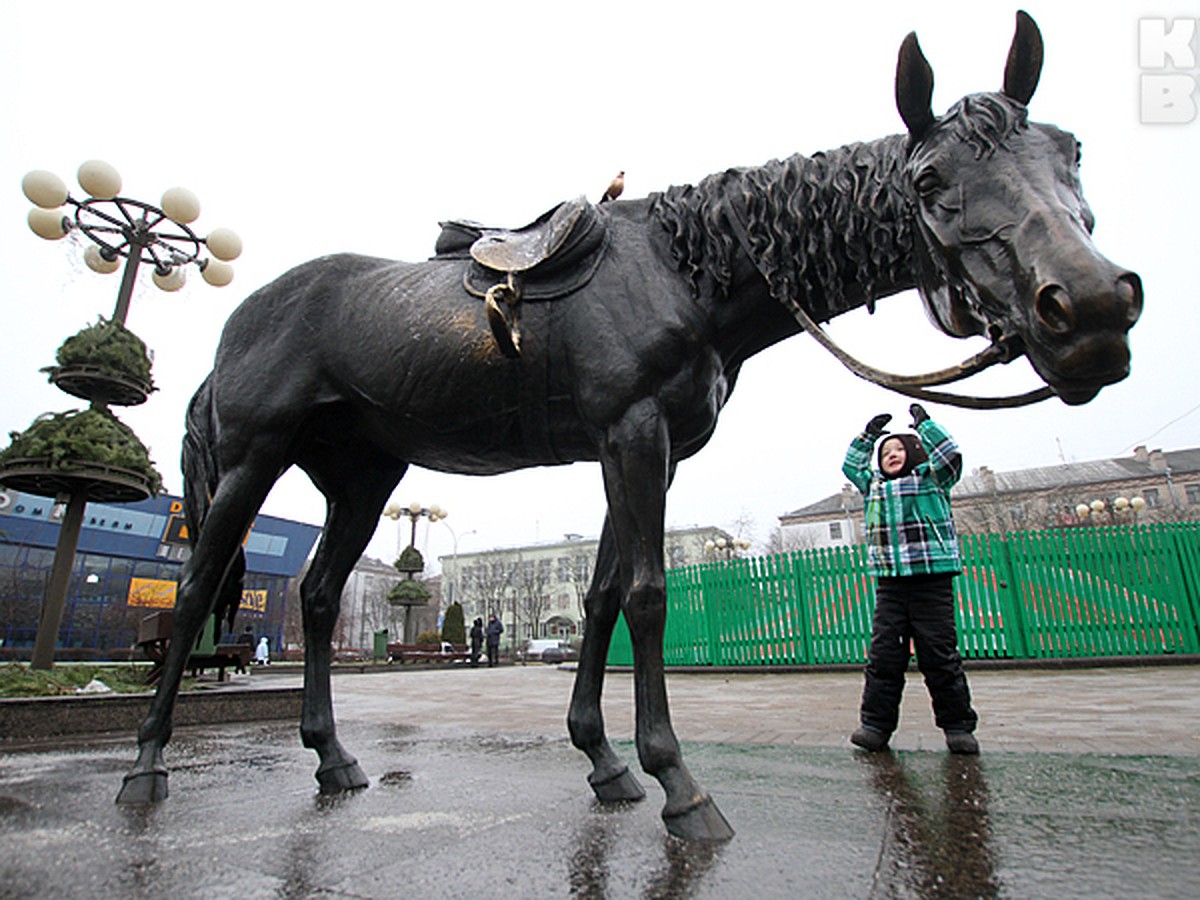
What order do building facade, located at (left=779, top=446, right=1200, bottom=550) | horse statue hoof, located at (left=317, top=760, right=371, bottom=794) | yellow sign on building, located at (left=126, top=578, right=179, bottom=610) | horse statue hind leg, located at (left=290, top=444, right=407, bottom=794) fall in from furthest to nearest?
building facade, located at (left=779, top=446, right=1200, bottom=550) → yellow sign on building, located at (left=126, top=578, right=179, bottom=610) → horse statue hind leg, located at (left=290, top=444, right=407, bottom=794) → horse statue hoof, located at (left=317, top=760, right=371, bottom=794)

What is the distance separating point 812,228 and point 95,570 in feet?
136

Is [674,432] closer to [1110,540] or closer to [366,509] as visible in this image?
[366,509]

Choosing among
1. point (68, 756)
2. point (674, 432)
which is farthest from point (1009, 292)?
point (68, 756)

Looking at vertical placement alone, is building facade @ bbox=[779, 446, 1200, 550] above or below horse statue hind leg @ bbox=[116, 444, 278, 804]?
above

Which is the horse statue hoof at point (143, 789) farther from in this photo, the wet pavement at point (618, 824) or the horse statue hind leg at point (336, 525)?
the horse statue hind leg at point (336, 525)

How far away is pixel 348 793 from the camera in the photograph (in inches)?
95.4

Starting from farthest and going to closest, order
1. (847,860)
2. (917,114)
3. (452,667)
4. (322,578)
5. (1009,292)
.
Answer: (452,667), (322,578), (917,114), (1009,292), (847,860)

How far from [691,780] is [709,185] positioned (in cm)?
195

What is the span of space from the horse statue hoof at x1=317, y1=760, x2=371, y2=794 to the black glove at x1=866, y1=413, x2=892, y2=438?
131 inches

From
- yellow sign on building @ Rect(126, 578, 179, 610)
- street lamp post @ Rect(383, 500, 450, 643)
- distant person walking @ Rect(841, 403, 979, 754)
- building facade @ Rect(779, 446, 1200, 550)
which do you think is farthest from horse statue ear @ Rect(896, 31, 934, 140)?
building facade @ Rect(779, 446, 1200, 550)

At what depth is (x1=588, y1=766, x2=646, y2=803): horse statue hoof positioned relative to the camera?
7.18 feet

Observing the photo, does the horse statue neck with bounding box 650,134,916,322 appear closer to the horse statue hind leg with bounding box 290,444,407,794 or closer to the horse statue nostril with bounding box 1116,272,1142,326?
the horse statue nostril with bounding box 1116,272,1142,326

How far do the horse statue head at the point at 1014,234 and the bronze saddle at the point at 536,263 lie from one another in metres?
1.06

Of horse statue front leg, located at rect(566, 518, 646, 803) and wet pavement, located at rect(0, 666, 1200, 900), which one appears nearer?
wet pavement, located at rect(0, 666, 1200, 900)
